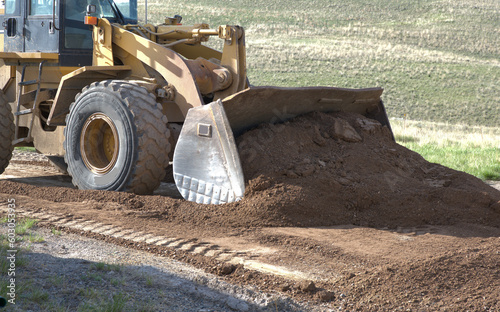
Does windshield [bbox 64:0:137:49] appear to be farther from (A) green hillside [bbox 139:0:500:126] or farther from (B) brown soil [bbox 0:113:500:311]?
(A) green hillside [bbox 139:0:500:126]

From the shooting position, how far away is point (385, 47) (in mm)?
43219

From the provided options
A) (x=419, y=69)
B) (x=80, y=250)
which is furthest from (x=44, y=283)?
(x=419, y=69)

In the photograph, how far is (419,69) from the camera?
37281mm

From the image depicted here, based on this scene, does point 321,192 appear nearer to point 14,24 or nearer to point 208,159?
point 208,159

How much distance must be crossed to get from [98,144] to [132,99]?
1.08 m

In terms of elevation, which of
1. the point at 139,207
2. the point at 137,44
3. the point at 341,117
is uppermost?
the point at 137,44

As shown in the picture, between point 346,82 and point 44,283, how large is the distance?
31.0 m

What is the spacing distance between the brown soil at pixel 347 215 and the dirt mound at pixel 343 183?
0.04 feet

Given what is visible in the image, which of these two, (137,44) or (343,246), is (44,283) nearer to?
(343,246)

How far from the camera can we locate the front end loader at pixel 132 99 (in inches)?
266

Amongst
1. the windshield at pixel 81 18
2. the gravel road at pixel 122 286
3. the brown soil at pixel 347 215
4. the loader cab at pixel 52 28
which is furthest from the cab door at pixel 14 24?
the gravel road at pixel 122 286

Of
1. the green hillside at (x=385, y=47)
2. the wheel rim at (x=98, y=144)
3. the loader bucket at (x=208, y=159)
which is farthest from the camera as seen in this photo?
the green hillside at (x=385, y=47)

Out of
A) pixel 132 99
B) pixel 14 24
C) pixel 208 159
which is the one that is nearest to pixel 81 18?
pixel 14 24

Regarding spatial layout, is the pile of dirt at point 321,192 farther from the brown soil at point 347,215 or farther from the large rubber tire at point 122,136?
the large rubber tire at point 122,136
